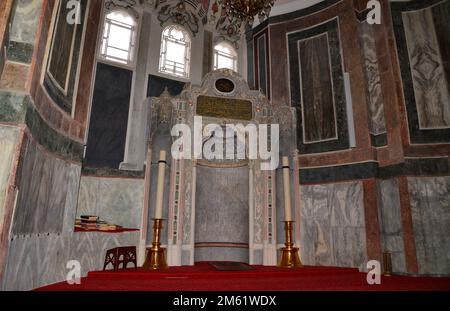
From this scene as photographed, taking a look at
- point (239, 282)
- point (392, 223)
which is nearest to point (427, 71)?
point (392, 223)

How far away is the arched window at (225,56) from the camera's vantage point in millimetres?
9990

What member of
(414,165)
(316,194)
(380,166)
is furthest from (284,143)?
(414,165)

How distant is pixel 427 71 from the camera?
7004 mm

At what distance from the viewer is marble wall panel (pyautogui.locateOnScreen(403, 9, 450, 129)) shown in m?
6.73

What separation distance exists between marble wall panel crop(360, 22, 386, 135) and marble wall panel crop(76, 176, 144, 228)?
5724 mm

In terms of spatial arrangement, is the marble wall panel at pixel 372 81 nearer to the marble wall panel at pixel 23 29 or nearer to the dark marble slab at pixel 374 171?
the dark marble slab at pixel 374 171

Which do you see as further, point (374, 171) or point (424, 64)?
point (424, 64)

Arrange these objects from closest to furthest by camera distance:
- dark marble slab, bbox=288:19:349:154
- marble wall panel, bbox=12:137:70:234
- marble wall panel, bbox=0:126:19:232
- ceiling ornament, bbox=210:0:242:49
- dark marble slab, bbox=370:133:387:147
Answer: marble wall panel, bbox=0:126:19:232, marble wall panel, bbox=12:137:70:234, dark marble slab, bbox=370:133:387:147, dark marble slab, bbox=288:19:349:154, ceiling ornament, bbox=210:0:242:49

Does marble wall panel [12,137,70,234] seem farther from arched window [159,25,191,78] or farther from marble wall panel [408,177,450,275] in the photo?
marble wall panel [408,177,450,275]

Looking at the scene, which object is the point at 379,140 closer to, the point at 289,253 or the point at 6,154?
the point at 289,253

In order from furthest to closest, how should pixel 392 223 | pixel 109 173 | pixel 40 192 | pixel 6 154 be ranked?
pixel 109 173, pixel 392 223, pixel 40 192, pixel 6 154

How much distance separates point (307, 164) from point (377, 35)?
364cm

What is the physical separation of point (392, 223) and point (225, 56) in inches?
276

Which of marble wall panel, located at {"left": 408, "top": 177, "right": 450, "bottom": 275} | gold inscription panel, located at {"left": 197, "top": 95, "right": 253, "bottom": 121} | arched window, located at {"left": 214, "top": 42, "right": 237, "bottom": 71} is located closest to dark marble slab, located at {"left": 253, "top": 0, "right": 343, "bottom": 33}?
arched window, located at {"left": 214, "top": 42, "right": 237, "bottom": 71}
